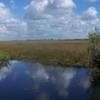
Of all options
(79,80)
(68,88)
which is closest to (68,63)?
(79,80)

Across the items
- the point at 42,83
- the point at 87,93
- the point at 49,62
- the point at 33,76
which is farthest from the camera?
the point at 49,62

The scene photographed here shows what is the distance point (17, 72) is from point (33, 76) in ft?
11.8

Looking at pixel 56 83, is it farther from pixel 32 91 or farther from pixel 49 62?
pixel 49 62

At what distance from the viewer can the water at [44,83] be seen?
2511 centimetres

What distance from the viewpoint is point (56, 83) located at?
99.8ft

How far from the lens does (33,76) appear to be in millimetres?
35438

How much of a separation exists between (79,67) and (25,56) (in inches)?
722

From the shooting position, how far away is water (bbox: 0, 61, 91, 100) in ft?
82.4

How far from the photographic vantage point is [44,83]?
30.3 m

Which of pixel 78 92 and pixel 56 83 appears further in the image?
pixel 56 83

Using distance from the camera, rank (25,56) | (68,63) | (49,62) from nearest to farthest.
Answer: (68,63) < (49,62) < (25,56)

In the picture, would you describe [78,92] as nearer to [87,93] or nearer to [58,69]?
[87,93]

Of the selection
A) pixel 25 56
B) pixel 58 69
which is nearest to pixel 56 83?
pixel 58 69

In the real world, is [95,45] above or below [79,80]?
above
